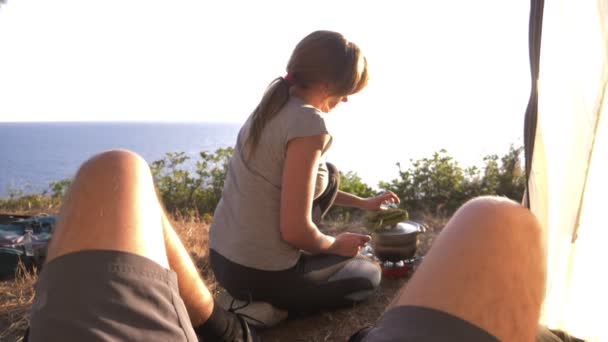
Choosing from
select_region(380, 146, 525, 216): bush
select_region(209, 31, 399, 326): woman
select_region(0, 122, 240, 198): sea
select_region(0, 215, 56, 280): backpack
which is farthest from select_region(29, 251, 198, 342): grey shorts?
select_region(380, 146, 525, 216): bush

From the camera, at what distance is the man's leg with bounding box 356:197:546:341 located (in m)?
0.89

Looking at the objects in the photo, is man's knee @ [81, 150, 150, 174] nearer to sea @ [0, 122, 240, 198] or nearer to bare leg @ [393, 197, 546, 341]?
sea @ [0, 122, 240, 198]

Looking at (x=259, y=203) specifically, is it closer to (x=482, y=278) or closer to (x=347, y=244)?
(x=347, y=244)

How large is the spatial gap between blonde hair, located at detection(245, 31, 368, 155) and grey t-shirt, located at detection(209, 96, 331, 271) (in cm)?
4

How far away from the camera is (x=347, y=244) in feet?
7.32

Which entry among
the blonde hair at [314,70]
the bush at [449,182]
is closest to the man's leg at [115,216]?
the blonde hair at [314,70]

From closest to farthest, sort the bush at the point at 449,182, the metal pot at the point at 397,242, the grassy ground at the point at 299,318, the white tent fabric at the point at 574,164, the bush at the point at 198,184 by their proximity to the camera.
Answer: the white tent fabric at the point at 574,164, the grassy ground at the point at 299,318, the metal pot at the point at 397,242, the bush at the point at 449,182, the bush at the point at 198,184

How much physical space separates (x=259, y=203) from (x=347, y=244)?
475mm

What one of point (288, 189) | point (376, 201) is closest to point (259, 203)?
point (288, 189)

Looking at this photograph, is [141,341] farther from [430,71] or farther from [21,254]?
[430,71]

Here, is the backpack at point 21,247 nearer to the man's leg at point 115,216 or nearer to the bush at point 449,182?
the man's leg at point 115,216

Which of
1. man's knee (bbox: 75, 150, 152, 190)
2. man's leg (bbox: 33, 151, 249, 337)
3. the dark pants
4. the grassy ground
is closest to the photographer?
man's leg (bbox: 33, 151, 249, 337)

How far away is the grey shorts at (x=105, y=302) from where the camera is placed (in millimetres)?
893

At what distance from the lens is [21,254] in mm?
3020
